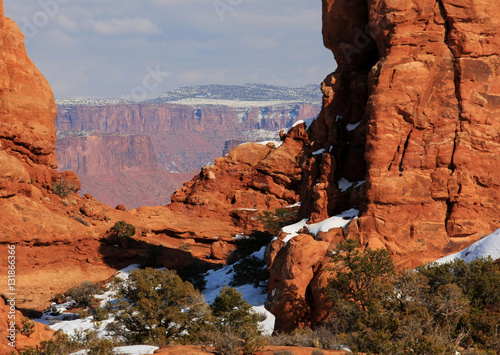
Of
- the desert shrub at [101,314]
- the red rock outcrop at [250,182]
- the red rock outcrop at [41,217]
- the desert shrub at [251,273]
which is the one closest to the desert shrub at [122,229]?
the red rock outcrop at [41,217]

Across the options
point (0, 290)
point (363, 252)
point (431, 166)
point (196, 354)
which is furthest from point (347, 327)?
point (0, 290)

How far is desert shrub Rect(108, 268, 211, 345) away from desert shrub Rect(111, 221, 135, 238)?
76.3 feet

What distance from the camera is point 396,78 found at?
23828mm

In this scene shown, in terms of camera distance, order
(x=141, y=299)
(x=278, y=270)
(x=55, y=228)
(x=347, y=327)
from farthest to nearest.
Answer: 1. (x=55, y=228)
2. (x=278, y=270)
3. (x=141, y=299)
4. (x=347, y=327)

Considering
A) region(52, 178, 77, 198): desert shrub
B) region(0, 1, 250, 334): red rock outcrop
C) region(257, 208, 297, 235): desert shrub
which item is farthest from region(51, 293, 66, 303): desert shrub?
region(257, 208, 297, 235): desert shrub

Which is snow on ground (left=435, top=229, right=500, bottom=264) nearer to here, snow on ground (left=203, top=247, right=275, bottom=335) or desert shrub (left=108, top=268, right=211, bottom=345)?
snow on ground (left=203, top=247, right=275, bottom=335)

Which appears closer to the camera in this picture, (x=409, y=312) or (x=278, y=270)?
(x=409, y=312)

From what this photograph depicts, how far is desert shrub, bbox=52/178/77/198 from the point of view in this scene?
1750 inches

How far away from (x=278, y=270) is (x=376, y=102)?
7923mm

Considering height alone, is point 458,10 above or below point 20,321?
above

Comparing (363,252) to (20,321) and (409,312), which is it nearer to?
(409,312)

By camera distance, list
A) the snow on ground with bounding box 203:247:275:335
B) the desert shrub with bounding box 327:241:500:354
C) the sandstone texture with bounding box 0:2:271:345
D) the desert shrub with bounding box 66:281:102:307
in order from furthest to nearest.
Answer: the sandstone texture with bounding box 0:2:271:345, the desert shrub with bounding box 66:281:102:307, the snow on ground with bounding box 203:247:275:335, the desert shrub with bounding box 327:241:500:354

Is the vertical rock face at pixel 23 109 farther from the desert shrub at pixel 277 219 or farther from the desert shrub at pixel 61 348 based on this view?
the desert shrub at pixel 61 348

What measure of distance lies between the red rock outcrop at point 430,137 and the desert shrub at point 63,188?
25.4 metres
